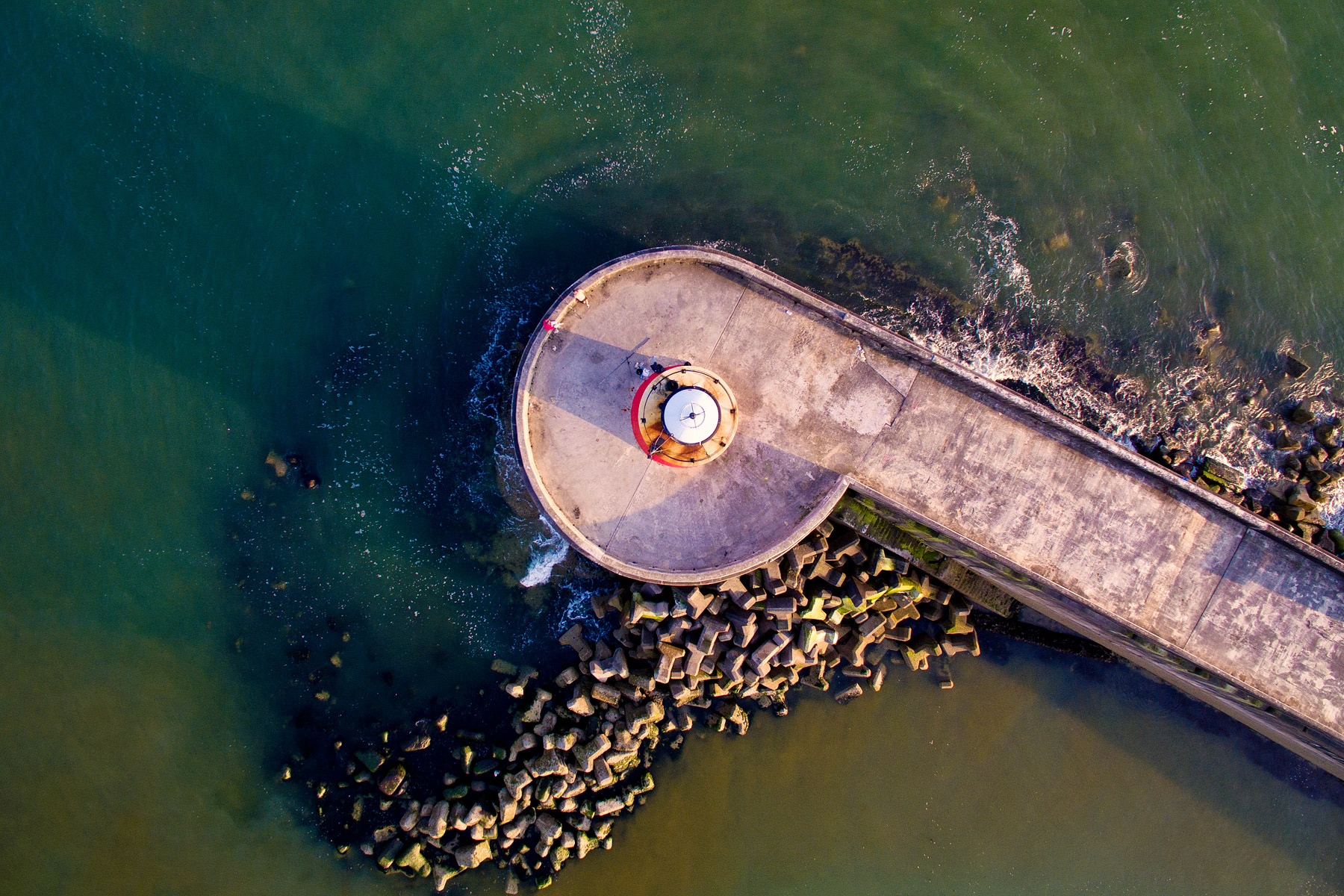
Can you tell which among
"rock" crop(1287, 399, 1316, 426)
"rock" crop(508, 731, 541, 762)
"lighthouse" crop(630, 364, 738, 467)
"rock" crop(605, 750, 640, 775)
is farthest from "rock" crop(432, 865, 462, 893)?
"rock" crop(1287, 399, 1316, 426)

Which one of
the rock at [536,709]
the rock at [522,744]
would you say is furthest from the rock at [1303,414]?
the rock at [522,744]

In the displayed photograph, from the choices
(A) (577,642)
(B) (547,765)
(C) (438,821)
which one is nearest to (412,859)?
(C) (438,821)

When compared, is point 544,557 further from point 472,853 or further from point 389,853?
point 389,853

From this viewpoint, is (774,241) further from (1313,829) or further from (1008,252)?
(1313,829)

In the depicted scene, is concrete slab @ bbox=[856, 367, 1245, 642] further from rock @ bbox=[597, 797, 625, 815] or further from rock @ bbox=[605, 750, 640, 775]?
rock @ bbox=[597, 797, 625, 815]

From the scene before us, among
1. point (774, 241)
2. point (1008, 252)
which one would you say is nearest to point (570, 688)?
point (774, 241)
